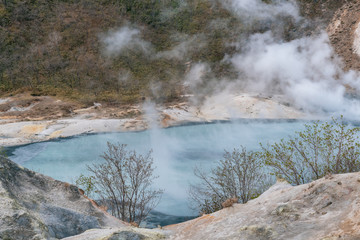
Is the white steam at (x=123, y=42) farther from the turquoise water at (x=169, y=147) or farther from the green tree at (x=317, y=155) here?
the green tree at (x=317, y=155)

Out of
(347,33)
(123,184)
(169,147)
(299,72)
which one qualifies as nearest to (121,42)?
(299,72)

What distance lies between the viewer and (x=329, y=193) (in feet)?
28.2

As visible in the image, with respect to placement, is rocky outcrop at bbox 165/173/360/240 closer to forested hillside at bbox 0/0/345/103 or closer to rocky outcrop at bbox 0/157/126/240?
rocky outcrop at bbox 0/157/126/240

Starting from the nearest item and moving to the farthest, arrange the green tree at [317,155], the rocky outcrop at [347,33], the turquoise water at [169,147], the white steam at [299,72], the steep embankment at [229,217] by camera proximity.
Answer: the steep embankment at [229,217]
the green tree at [317,155]
the turquoise water at [169,147]
the white steam at [299,72]
the rocky outcrop at [347,33]

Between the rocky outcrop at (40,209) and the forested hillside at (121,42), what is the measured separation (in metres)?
29.4

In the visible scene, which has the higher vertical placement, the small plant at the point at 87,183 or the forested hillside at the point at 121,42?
the forested hillside at the point at 121,42

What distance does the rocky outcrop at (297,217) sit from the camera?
7520 millimetres

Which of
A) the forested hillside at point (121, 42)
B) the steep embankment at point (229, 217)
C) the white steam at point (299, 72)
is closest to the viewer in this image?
the steep embankment at point (229, 217)

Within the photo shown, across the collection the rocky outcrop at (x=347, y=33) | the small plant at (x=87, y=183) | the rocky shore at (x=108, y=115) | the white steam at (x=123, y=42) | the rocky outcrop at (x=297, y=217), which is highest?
the white steam at (x=123, y=42)

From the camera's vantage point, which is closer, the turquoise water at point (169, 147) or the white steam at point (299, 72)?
the turquoise water at point (169, 147)

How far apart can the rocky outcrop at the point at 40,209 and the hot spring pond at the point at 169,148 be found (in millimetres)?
11506

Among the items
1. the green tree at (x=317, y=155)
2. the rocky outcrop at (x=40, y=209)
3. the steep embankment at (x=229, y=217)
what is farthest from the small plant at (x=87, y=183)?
the green tree at (x=317, y=155)

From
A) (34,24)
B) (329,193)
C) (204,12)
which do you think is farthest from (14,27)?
(329,193)

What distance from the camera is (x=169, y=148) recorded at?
31719 millimetres
